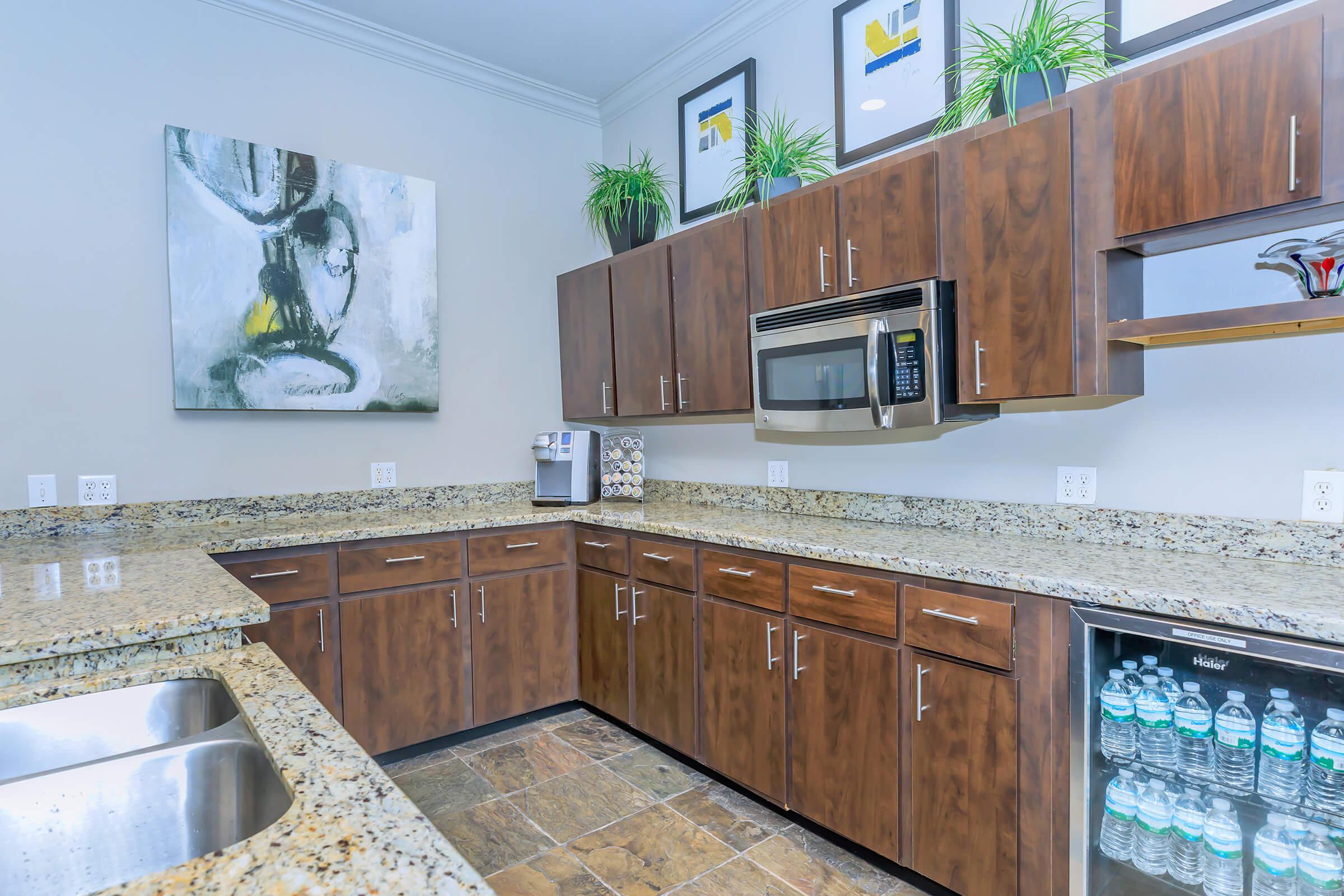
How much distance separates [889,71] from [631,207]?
1.25m

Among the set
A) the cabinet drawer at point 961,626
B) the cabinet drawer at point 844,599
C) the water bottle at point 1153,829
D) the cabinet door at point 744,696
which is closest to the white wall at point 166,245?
the cabinet door at point 744,696

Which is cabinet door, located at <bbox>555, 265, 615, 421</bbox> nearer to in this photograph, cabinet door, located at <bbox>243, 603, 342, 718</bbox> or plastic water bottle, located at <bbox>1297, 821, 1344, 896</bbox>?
cabinet door, located at <bbox>243, 603, 342, 718</bbox>

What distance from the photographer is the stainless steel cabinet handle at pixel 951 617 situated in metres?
1.73

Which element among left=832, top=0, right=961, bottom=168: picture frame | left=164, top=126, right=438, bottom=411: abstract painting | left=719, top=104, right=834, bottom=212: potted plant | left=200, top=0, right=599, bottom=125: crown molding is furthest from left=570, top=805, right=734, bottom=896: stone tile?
left=200, top=0, right=599, bottom=125: crown molding

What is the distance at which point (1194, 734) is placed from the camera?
1.47 metres

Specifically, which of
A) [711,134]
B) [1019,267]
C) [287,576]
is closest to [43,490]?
[287,576]

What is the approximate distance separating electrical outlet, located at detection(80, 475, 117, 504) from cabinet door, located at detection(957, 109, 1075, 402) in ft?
9.57

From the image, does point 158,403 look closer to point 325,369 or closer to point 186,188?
point 325,369

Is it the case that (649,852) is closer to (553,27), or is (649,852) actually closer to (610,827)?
(610,827)

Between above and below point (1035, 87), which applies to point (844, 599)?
below

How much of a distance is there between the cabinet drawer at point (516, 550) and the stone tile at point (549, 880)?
1.15 m

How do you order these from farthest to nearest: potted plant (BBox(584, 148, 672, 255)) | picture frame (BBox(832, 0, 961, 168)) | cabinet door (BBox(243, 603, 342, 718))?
potted plant (BBox(584, 148, 672, 255)), cabinet door (BBox(243, 603, 342, 718)), picture frame (BBox(832, 0, 961, 168))

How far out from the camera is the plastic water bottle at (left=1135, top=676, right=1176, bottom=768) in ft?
4.93

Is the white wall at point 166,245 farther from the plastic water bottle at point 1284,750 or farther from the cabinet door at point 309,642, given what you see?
the plastic water bottle at point 1284,750
